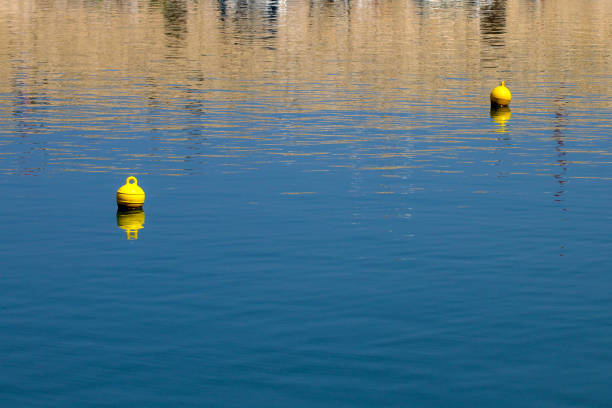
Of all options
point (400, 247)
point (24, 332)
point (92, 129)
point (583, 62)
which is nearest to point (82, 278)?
point (24, 332)

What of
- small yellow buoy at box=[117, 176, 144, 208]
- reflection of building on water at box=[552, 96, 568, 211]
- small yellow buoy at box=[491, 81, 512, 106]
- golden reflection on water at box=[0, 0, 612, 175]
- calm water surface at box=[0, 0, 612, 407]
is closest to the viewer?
calm water surface at box=[0, 0, 612, 407]

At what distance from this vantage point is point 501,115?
2338 inches

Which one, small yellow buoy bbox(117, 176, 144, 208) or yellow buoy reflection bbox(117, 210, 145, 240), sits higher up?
small yellow buoy bbox(117, 176, 144, 208)

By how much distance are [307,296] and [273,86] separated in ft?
153

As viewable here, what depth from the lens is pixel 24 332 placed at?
2358 cm

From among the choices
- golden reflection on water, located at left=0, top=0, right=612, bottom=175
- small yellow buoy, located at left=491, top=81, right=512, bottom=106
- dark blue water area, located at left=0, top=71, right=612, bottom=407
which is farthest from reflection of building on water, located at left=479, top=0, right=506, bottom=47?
dark blue water area, located at left=0, top=71, right=612, bottom=407

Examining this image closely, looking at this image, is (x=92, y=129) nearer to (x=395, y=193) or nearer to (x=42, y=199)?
(x=42, y=199)

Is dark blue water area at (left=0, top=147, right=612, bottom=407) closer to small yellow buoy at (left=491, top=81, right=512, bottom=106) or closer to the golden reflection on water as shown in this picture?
the golden reflection on water

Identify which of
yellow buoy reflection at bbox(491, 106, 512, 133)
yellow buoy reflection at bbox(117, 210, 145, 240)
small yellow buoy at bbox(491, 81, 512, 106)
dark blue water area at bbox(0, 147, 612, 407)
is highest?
small yellow buoy at bbox(491, 81, 512, 106)

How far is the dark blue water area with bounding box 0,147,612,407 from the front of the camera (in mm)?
20750

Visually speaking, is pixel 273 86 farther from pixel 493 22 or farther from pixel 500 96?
pixel 493 22

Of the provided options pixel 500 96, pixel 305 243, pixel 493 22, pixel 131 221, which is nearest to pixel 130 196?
pixel 131 221

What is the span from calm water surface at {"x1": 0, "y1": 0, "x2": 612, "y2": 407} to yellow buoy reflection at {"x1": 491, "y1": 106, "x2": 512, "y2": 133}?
0.76 ft

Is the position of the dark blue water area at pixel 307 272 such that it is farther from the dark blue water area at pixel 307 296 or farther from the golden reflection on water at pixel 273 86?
the golden reflection on water at pixel 273 86
